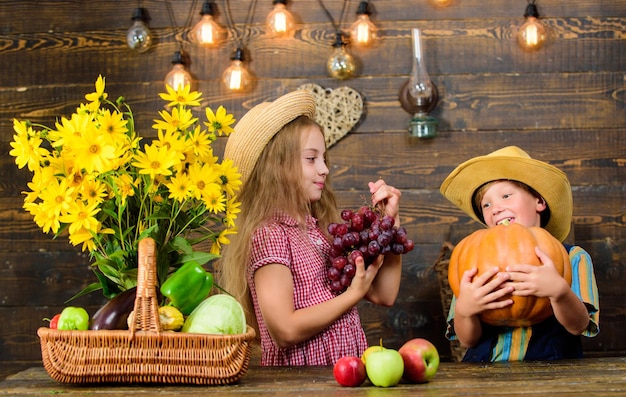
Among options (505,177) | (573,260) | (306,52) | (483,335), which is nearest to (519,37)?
(306,52)

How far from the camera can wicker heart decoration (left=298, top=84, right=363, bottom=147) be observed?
3.07m

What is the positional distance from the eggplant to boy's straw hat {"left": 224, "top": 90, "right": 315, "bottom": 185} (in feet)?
2.51

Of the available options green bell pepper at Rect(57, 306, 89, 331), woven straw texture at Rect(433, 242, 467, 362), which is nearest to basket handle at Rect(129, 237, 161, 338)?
green bell pepper at Rect(57, 306, 89, 331)

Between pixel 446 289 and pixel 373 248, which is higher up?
pixel 373 248

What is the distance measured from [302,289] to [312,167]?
0.36 meters

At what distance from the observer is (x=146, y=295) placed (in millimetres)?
1289

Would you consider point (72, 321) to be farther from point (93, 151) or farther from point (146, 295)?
point (93, 151)

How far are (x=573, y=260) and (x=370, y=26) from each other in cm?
146

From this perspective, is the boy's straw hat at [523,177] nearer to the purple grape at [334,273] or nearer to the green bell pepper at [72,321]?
the purple grape at [334,273]

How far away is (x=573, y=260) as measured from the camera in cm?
201

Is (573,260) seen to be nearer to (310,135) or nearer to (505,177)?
(505,177)

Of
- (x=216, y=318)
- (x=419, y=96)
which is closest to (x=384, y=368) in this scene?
(x=216, y=318)

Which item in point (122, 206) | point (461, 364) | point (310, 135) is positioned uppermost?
point (310, 135)

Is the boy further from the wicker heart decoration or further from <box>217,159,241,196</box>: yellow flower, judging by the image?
the wicker heart decoration
